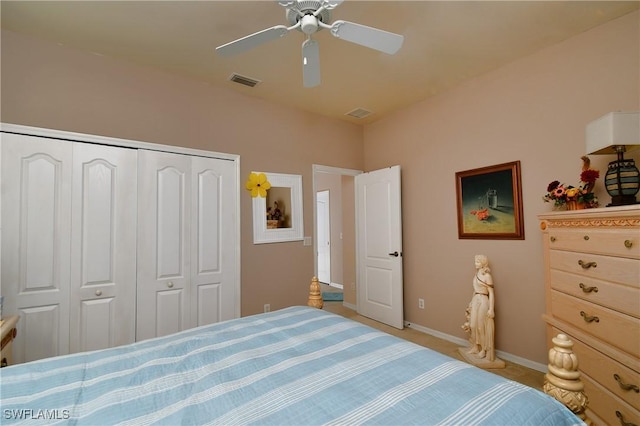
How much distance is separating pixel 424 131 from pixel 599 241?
2.21 metres

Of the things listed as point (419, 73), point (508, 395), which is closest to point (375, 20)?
point (419, 73)

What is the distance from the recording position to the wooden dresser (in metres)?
1.51

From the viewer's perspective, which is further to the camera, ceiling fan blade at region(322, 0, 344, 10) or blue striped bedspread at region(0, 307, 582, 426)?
ceiling fan blade at region(322, 0, 344, 10)

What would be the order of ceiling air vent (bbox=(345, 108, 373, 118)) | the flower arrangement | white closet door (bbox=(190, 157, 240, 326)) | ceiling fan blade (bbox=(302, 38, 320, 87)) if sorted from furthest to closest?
ceiling air vent (bbox=(345, 108, 373, 118)), white closet door (bbox=(190, 157, 240, 326)), the flower arrangement, ceiling fan blade (bbox=(302, 38, 320, 87))

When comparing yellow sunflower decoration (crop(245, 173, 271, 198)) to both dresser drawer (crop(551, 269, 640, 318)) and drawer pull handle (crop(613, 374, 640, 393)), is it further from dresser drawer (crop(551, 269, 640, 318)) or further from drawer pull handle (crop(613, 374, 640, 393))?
drawer pull handle (crop(613, 374, 640, 393))

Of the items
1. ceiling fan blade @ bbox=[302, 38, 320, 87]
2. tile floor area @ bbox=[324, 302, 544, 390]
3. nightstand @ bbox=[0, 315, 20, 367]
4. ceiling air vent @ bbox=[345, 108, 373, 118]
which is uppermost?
ceiling air vent @ bbox=[345, 108, 373, 118]

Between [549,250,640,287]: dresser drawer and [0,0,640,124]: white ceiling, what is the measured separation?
5.58ft

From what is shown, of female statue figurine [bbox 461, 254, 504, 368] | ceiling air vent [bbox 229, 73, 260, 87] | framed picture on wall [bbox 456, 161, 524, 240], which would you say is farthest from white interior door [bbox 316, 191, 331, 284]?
female statue figurine [bbox 461, 254, 504, 368]

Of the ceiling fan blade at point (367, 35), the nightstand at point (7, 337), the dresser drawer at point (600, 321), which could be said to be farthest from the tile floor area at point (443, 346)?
the nightstand at point (7, 337)

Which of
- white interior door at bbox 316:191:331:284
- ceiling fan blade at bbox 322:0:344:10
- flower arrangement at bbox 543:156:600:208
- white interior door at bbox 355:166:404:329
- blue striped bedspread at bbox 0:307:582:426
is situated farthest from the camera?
white interior door at bbox 316:191:331:284

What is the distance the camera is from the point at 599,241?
171 cm

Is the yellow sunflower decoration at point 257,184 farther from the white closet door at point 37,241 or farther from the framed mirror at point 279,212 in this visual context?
the white closet door at point 37,241

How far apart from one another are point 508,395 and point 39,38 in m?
3.70

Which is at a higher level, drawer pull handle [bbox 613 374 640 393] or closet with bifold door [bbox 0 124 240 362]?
closet with bifold door [bbox 0 124 240 362]
